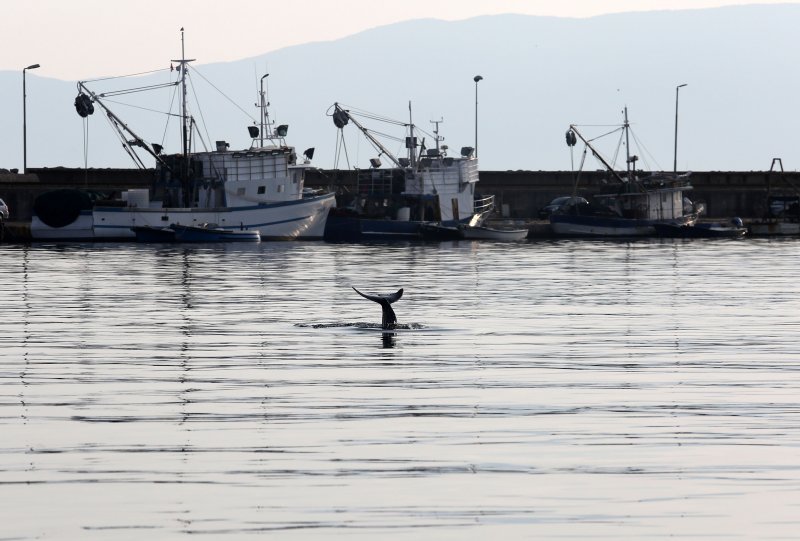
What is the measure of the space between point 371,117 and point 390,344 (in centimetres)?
8831

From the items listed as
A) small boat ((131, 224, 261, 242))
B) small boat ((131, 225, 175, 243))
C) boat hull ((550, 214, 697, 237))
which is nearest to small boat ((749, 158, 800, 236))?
boat hull ((550, 214, 697, 237))

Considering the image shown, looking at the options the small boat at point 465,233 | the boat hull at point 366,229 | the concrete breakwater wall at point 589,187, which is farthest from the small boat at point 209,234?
the concrete breakwater wall at point 589,187

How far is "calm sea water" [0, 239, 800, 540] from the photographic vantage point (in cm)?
1625

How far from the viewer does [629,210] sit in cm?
12450

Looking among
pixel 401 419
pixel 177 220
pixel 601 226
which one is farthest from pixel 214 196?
pixel 401 419

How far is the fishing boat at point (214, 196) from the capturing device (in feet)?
358

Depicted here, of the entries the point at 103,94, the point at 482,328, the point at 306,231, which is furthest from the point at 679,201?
the point at 482,328

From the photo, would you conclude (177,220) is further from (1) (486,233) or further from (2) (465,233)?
(1) (486,233)

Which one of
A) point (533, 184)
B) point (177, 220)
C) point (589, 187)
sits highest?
point (533, 184)

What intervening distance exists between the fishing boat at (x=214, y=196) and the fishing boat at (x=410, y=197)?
5548mm

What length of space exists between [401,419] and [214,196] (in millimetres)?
88882

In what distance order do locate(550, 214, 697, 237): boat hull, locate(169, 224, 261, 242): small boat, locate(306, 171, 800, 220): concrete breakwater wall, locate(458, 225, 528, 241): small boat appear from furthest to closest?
locate(306, 171, 800, 220): concrete breakwater wall, locate(550, 214, 697, 237): boat hull, locate(458, 225, 528, 241): small boat, locate(169, 224, 261, 242): small boat

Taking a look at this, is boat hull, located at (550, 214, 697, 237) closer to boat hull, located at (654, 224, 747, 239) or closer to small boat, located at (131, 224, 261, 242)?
boat hull, located at (654, 224, 747, 239)

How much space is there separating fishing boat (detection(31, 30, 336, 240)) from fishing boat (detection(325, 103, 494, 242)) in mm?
5548
